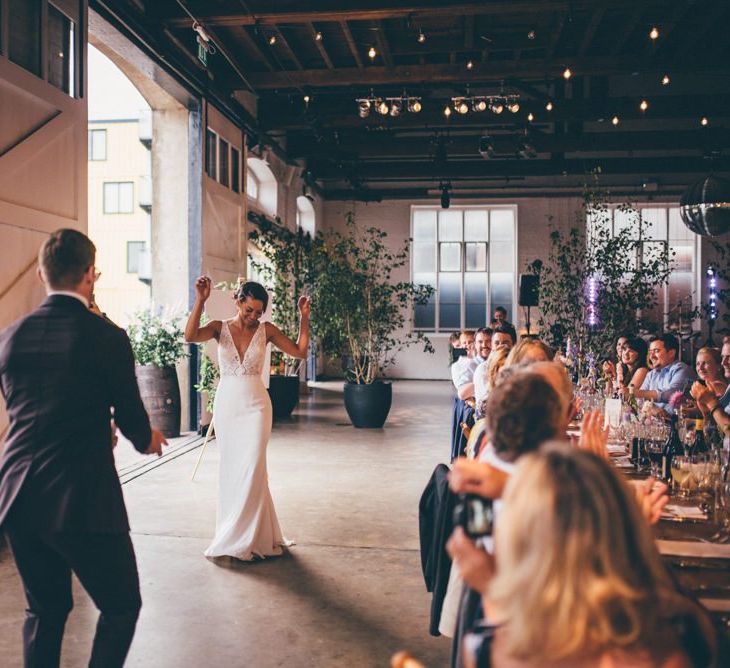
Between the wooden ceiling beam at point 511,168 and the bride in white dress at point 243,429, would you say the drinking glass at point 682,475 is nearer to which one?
the bride in white dress at point 243,429

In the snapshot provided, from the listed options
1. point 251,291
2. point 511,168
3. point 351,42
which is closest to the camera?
point 251,291

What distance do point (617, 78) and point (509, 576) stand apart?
14160mm

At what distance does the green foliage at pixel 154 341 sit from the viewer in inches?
330

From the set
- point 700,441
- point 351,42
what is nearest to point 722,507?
point 700,441

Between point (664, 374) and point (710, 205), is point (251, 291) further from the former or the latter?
point (710, 205)

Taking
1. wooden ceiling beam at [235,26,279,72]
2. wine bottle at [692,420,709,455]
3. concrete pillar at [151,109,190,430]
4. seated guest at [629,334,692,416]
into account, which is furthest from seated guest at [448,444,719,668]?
wooden ceiling beam at [235,26,279,72]

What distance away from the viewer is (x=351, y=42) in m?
8.77

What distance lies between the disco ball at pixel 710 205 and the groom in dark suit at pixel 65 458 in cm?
541

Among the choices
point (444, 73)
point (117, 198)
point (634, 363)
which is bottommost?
point (634, 363)

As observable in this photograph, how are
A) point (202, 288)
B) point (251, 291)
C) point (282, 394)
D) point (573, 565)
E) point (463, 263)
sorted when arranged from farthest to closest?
point (463, 263) → point (282, 394) → point (251, 291) → point (202, 288) → point (573, 565)

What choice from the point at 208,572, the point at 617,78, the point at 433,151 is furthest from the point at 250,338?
the point at 617,78

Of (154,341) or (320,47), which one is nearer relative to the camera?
(154,341)

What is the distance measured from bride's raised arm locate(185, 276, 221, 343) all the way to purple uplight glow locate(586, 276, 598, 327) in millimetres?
5734

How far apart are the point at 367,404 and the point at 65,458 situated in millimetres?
7520
